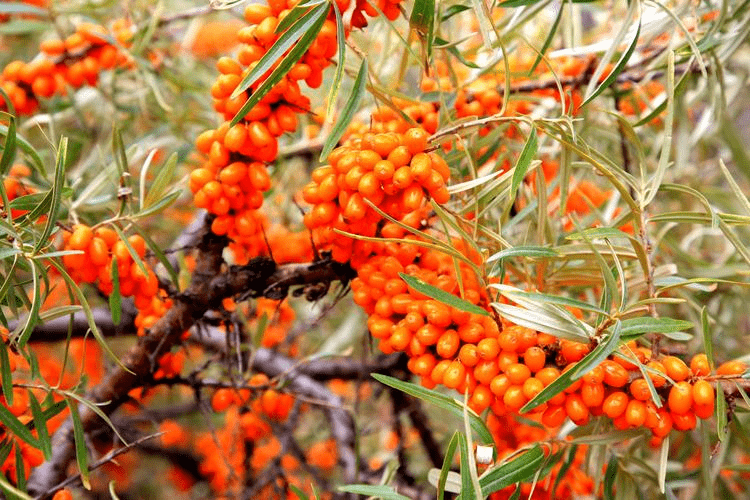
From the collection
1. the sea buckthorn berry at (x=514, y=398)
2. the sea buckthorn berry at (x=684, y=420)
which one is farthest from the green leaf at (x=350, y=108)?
the sea buckthorn berry at (x=684, y=420)

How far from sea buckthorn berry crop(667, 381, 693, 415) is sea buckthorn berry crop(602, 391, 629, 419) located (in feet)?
0.11

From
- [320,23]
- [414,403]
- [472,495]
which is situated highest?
[320,23]

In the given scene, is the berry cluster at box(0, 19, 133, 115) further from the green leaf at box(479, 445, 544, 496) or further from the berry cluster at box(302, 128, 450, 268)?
the green leaf at box(479, 445, 544, 496)

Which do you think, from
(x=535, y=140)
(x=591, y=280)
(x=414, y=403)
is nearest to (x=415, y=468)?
(x=414, y=403)

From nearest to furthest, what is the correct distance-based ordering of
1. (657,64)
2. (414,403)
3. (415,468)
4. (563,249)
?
(563,249), (657,64), (414,403), (415,468)

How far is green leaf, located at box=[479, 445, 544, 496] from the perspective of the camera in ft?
1.63

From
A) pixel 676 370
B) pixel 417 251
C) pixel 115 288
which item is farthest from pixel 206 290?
pixel 676 370

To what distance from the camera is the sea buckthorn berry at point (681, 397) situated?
491 millimetres

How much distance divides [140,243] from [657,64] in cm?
57

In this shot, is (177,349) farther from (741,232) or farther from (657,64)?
(741,232)

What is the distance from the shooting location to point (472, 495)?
19.1 inches

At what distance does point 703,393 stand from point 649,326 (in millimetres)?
64

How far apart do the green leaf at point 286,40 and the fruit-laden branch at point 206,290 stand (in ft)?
0.61

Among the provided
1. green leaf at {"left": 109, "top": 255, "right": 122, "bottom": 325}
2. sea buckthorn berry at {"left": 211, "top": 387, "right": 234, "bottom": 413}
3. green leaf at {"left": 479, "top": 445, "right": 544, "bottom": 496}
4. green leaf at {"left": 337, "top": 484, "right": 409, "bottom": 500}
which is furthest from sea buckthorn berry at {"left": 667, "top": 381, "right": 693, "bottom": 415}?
sea buckthorn berry at {"left": 211, "top": 387, "right": 234, "bottom": 413}
